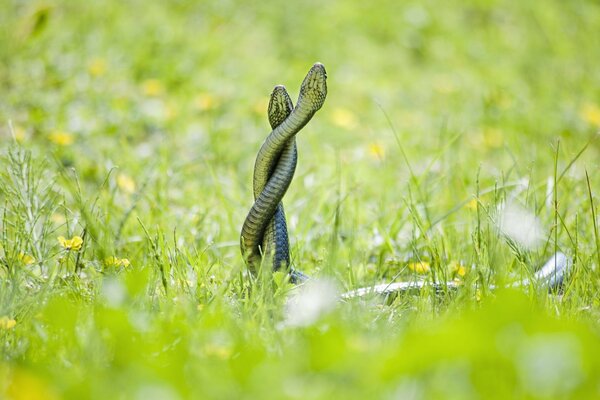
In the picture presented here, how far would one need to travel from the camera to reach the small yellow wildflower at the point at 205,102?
4.72 m

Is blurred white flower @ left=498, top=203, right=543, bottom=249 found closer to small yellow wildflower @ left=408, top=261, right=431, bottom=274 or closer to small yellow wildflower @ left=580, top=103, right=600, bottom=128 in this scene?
small yellow wildflower @ left=408, top=261, right=431, bottom=274

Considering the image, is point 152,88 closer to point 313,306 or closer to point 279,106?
point 279,106

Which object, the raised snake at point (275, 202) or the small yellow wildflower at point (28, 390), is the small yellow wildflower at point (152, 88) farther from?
the small yellow wildflower at point (28, 390)

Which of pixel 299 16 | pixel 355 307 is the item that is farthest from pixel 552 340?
pixel 299 16

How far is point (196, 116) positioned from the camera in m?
4.93

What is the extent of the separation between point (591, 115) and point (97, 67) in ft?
11.0

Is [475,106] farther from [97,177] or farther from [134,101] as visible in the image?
[97,177]

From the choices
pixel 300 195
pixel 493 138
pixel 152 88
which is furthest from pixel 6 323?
pixel 493 138

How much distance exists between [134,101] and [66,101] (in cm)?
42

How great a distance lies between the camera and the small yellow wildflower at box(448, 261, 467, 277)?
2.69 metres

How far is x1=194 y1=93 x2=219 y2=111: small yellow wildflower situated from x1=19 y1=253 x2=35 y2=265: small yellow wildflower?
7.92 feet

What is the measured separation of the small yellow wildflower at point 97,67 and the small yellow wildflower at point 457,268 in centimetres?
303

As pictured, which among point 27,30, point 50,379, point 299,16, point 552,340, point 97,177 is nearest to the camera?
point 552,340

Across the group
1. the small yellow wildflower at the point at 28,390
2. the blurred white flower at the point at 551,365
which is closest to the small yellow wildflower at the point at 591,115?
the blurred white flower at the point at 551,365
